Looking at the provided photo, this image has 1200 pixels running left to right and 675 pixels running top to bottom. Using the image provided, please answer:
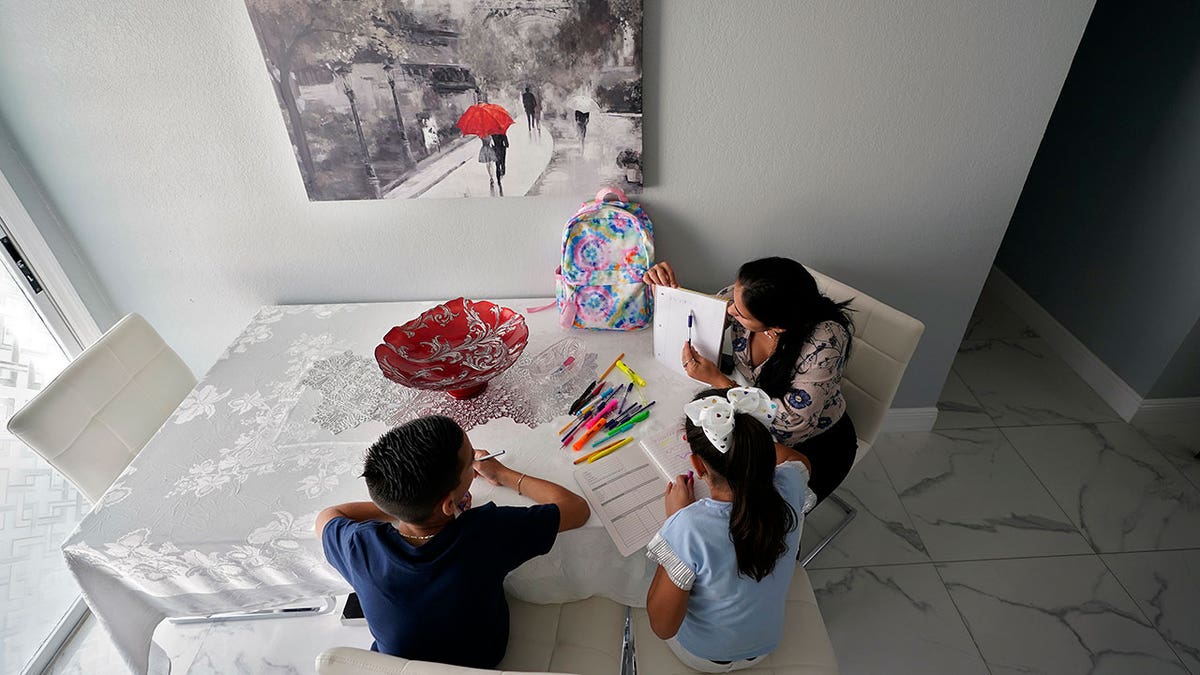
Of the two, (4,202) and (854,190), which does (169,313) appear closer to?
(4,202)

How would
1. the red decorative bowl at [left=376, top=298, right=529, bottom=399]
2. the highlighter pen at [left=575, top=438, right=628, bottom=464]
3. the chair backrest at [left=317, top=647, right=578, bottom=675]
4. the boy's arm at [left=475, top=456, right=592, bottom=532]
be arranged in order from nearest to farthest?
1. the chair backrest at [left=317, top=647, right=578, bottom=675]
2. the boy's arm at [left=475, top=456, right=592, bottom=532]
3. the highlighter pen at [left=575, top=438, right=628, bottom=464]
4. the red decorative bowl at [left=376, top=298, right=529, bottom=399]

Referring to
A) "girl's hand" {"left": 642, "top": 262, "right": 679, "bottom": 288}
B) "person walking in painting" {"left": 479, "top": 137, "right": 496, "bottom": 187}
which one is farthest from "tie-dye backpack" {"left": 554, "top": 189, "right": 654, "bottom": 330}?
"person walking in painting" {"left": 479, "top": 137, "right": 496, "bottom": 187}

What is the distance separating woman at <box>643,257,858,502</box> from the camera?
1.44 m

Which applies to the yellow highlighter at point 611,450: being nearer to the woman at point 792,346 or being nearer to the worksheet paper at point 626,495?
the worksheet paper at point 626,495

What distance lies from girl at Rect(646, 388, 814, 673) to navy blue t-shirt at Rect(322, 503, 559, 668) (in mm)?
248

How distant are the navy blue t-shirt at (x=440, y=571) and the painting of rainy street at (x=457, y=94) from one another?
99cm

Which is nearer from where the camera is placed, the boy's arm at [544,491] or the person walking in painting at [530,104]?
the boy's arm at [544,491]

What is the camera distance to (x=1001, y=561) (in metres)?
1.96

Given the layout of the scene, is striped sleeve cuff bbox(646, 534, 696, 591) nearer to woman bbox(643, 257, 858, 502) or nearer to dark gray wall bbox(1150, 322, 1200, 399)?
woman bbox(643, 257, 858, 502)

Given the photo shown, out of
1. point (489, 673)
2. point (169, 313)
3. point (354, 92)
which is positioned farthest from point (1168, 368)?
point (169, 313)

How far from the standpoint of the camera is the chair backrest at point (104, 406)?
1404 mm

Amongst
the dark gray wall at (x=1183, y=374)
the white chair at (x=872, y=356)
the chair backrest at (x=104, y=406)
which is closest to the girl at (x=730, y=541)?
the white chair at (x=872, y=356)

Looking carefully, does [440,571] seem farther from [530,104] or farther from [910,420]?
[910,420]

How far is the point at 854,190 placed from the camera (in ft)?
5.95
